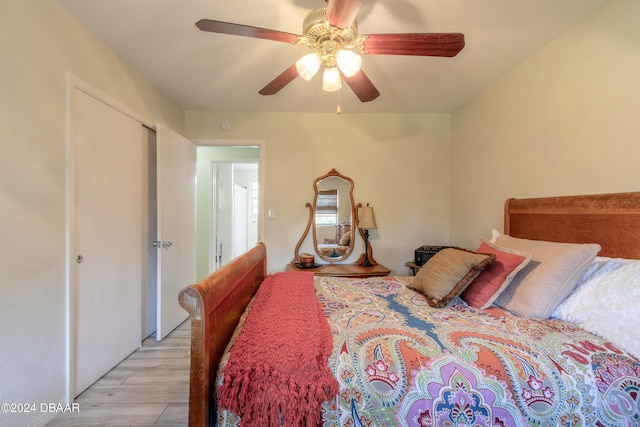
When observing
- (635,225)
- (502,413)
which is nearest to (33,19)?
(502,413)

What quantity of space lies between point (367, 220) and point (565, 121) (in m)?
1.73

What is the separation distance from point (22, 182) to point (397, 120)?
124 inches

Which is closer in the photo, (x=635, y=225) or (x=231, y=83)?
(x=635, y=225)

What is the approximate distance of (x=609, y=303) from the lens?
3.50ft

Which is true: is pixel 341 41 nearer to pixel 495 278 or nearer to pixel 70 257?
pixel 495 278

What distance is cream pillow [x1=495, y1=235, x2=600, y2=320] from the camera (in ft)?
3.93

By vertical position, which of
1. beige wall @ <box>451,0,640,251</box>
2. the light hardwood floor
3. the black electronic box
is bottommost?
the light hardwood floor

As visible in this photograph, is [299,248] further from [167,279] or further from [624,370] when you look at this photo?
[624,370]

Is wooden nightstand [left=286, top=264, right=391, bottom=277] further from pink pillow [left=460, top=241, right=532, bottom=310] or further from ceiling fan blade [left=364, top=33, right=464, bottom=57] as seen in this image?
ceiling fan blade [left=364, top=33, right=464, bottom=57]

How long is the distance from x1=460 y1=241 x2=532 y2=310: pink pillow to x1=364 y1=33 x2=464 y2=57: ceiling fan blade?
114 centimetres

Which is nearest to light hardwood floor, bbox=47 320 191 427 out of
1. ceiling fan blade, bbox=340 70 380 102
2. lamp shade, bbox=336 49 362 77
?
lamp shade, bbox=336 49 362 77

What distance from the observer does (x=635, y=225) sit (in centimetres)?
123

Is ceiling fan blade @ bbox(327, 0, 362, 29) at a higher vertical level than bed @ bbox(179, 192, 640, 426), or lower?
higher

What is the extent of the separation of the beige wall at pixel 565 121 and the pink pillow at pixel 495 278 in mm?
678
